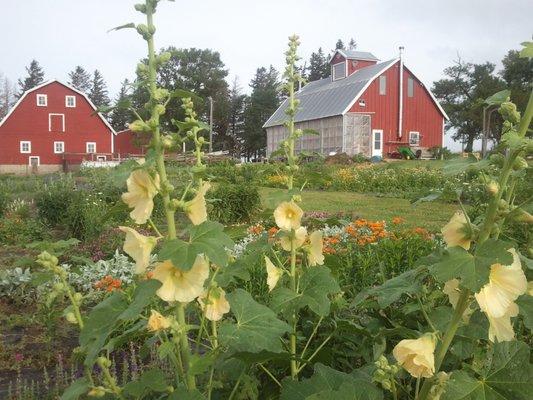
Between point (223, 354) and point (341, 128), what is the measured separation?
1119 inches

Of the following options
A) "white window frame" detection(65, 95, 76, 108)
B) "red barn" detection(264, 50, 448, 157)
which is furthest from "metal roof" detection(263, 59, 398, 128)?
"white window frame" detection(65, 95, 76, 108)

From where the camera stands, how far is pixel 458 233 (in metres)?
1.34

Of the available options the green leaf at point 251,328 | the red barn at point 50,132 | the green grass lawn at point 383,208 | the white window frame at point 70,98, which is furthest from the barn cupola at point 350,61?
the green leaf at point 251,328

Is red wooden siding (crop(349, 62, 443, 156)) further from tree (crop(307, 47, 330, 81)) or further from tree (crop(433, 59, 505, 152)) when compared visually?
tree (crop(307, 47, 330, 81))

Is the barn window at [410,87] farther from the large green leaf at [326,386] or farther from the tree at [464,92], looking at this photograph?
the large green leaf at [326,386]

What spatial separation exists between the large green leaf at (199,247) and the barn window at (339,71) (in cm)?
3358

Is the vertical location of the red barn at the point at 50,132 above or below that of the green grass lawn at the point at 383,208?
above

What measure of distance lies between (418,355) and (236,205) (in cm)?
933

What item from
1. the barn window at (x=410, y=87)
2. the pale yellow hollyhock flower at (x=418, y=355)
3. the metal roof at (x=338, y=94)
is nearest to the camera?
the pale yellow hollyhock flower at (x=418, y=355)

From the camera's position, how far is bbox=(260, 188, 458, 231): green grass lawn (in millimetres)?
10102

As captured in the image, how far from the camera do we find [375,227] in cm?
536

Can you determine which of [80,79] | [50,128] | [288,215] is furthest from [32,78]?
[288,215]

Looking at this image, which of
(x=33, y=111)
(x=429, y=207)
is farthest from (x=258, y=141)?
(x=429, y=207)

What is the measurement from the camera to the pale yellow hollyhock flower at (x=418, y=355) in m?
1.22
